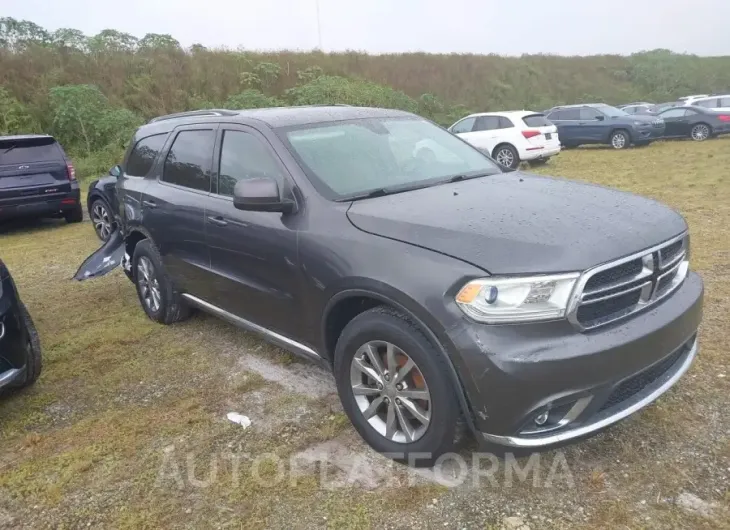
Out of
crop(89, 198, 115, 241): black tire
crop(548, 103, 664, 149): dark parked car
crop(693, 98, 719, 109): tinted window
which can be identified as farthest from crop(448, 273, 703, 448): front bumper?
crop(693, 98, 719, 109): tinted window

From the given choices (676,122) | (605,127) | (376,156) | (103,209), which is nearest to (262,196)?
(376,156)

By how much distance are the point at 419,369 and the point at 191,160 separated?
2586mm

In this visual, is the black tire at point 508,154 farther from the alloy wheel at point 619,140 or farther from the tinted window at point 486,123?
the alloy wheel at point 619,140

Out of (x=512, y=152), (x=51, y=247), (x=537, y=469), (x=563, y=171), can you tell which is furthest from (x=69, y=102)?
(x=537, y=469)

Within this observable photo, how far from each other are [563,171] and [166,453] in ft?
41.2

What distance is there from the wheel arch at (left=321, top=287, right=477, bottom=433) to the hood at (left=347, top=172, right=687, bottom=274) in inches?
11.4

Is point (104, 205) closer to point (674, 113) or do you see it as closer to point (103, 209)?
point (103, 209)

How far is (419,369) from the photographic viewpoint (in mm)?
2662

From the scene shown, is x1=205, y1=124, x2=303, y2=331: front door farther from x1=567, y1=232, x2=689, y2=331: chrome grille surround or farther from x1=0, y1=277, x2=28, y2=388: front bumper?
x1=567, y1=232, x2=689, y2=331: chrome grille surround

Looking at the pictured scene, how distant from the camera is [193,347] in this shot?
4637 millimetres

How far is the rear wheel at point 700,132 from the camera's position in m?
18.6

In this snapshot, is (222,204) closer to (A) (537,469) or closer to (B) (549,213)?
(B) (549,213)

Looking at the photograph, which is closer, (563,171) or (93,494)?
(93,494)

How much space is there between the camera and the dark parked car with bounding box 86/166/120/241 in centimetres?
859
